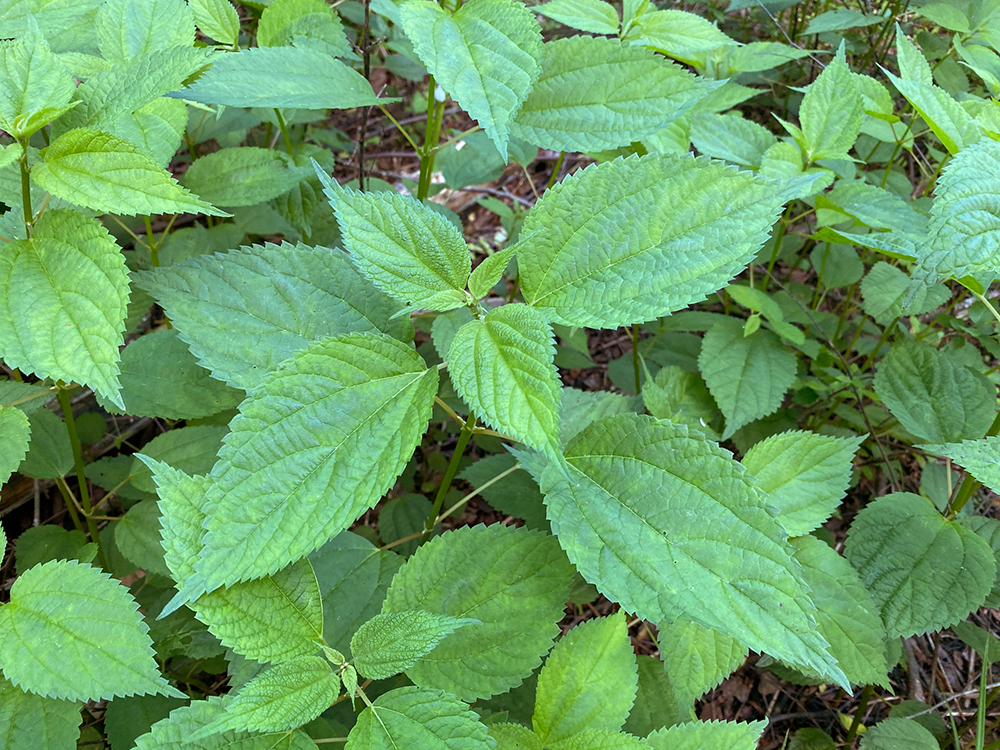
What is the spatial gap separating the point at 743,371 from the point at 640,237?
1.12 m

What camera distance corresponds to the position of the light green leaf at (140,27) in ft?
5.39

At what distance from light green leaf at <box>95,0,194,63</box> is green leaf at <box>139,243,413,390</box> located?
73 cm

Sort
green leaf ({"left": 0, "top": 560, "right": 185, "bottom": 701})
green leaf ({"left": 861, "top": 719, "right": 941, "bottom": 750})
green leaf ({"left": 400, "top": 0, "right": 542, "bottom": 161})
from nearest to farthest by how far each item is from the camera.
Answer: green leaf ({"left": 0, "top": 560, "right": 185, "bottom": 701}) → green leaf ({"left": 400, "top": 0, "right": 542, "bottom": 161}) → green leaf ({"left": 861, "top": 719, "right": 941, "bottom": 750})

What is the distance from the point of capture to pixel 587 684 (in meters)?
1.26

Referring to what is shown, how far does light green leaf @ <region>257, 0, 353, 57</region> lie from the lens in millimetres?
1936

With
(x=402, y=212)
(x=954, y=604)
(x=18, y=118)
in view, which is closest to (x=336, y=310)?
(x=402, y=212)

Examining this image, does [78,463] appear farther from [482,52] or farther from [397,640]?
[482,52]

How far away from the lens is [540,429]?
1.00 m

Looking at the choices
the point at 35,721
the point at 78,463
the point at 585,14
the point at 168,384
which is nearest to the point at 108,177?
the point at 168,384

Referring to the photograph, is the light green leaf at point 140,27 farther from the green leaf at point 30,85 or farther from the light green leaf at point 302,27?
the green leaf at point 30,85

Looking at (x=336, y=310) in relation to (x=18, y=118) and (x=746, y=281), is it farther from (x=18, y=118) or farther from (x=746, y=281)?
(x=746, y=281)

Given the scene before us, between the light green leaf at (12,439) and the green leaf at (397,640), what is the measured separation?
80cm

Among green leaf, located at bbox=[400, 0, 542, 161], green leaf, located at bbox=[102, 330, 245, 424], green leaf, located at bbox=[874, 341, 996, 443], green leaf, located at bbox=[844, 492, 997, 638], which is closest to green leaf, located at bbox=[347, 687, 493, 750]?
green leaf, located at bbox=[102, 330, 245, 424]

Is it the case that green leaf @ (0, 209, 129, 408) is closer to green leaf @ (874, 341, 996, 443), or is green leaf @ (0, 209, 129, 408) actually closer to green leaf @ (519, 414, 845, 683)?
green leaf @ (519, 414, 845, 683)
